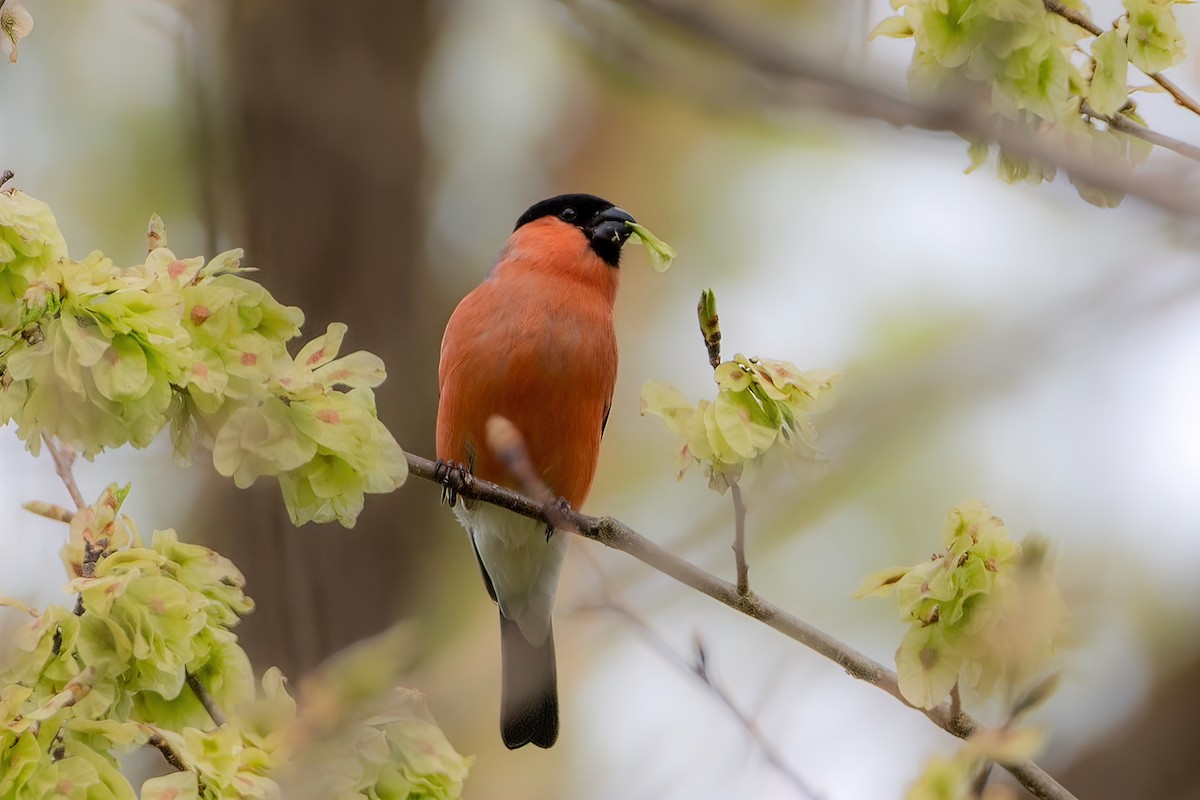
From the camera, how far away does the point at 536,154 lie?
7.09 m

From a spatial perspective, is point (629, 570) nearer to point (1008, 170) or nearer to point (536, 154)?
point (1008, 170)

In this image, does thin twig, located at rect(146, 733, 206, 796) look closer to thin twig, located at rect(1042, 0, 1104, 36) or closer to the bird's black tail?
thin twig, located at rect(1042, 0, 1104, 36)

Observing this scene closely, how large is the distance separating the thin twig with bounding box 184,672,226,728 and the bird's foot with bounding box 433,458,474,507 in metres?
0.65

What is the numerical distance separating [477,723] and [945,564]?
3204 mm

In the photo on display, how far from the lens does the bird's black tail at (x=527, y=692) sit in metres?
4.42

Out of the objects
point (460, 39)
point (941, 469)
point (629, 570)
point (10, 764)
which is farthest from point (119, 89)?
point (10, 764)

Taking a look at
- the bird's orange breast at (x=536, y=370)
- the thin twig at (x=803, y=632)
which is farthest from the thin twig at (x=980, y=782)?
the bird's orange breast at (x=536, y=370)

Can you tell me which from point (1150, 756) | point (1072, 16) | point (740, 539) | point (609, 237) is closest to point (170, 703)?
point (740, 539)

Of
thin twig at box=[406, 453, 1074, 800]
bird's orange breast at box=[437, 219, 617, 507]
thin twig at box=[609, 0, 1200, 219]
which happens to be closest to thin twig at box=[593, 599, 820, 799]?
thin twig at box=[406, 453, 1074, 800]

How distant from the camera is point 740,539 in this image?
2.19 meters

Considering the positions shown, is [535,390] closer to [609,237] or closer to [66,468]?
[609,237]

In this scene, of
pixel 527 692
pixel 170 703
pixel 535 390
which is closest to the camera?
pixel 170 703

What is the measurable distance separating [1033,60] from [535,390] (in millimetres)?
2264

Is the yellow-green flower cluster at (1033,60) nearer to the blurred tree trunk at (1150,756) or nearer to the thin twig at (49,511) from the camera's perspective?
the thin twig at (49,511)
